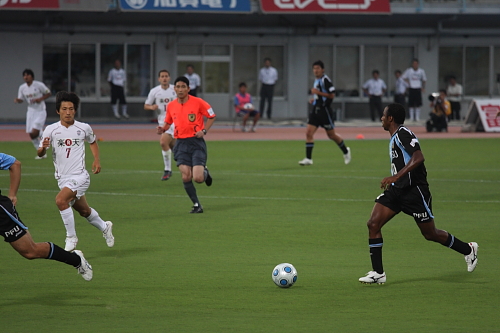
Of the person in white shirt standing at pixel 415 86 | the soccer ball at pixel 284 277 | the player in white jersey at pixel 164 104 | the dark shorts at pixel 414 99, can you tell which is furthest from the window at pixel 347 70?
the soccer ball at pixel 284 277

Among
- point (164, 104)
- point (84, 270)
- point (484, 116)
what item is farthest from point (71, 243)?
point (484, 116)

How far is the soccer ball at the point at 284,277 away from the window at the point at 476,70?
3547 cm

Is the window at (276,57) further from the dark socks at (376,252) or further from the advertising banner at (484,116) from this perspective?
the dark socks at (376,252)

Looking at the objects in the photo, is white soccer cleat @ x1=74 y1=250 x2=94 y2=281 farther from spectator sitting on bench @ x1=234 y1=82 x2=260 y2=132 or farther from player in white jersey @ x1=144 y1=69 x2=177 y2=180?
spectator sitting on bench @ x1=234 y1=82 x2=260 y2=132

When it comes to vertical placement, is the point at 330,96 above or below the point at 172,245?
above

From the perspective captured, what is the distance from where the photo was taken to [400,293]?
7957 millimetres

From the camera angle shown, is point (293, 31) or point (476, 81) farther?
point (476, 81)

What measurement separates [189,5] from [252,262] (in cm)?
2723

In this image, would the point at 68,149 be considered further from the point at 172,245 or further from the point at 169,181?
the point at 169,181

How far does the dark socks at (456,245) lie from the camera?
8.60 m

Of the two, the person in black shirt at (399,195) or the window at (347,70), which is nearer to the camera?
the person in black shirt at (399,195)

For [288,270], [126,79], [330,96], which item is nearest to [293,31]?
[126,79]

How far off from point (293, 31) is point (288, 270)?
31.9 metres

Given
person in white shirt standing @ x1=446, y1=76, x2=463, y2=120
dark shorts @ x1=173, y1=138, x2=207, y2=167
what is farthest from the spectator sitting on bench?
dark shorts @ x1=173, y1=138, x2=207, y2=167
